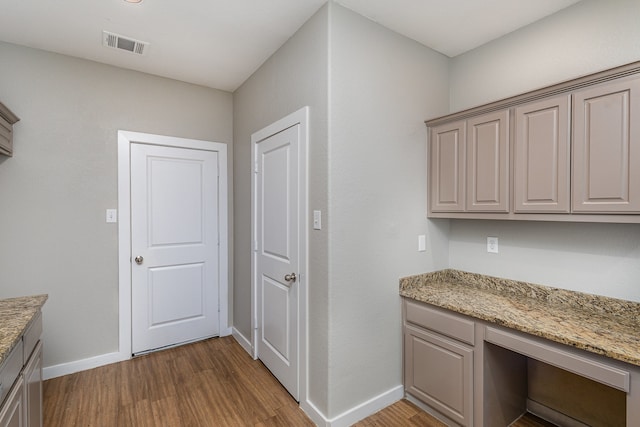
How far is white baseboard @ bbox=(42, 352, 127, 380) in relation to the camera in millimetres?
2502

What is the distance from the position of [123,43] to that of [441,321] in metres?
3.04

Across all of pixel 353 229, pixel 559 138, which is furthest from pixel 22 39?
pixel 559 138

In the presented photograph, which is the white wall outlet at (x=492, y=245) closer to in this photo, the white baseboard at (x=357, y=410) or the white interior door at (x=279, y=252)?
the white baseboard at (x=357, y=410)

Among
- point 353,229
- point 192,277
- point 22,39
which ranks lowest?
point 192,277

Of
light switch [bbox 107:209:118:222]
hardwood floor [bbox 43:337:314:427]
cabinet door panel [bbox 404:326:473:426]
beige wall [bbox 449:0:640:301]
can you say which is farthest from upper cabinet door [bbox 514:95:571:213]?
light switch [bbox 107:209:118:222]

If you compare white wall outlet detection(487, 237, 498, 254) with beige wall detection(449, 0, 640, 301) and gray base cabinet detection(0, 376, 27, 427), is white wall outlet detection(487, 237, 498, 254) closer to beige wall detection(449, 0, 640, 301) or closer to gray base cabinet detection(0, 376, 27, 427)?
beige wall detection(449, 0, 640, 301)

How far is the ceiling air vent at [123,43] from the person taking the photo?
7.43ft

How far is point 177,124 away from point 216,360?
2.26 meters

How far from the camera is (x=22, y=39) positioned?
7.54 ft

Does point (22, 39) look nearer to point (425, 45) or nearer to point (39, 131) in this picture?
point (39, 131)

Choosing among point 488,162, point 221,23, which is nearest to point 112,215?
point 221,23

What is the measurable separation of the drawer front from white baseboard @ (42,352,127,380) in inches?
47.0

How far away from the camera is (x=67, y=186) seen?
2.55m

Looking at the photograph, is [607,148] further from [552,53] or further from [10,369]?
[10,369]
